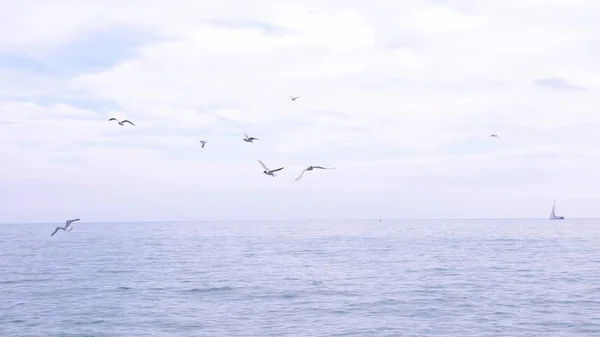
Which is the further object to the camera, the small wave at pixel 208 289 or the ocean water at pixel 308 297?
the small wave at pixel 208 289

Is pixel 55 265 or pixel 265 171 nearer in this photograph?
pixel 265 171

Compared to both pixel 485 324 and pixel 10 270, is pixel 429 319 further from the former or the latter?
pixel 10 270

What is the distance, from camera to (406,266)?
232ft

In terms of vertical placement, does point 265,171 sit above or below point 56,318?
above

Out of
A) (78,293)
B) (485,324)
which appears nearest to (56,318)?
(78,293)

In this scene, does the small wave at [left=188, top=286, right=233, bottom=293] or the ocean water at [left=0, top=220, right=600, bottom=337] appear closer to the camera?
the ocean water at [left=0, top=220, right=600, bottom=337]

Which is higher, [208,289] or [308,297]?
[308,297]

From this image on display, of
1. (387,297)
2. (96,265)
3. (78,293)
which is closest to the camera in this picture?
(387,297)

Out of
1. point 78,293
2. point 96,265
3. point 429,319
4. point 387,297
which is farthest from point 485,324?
point 96,265

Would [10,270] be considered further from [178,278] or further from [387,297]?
[387,297]

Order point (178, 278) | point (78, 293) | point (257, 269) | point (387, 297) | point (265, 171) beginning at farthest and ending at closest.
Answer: point (257, 269) < point (178, 278) < point (78, 293) < point (387, 297) < point (265, 171)

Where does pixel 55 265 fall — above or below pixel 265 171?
below

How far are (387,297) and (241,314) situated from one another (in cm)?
1218

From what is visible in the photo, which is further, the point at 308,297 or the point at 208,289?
the point at 208,289
